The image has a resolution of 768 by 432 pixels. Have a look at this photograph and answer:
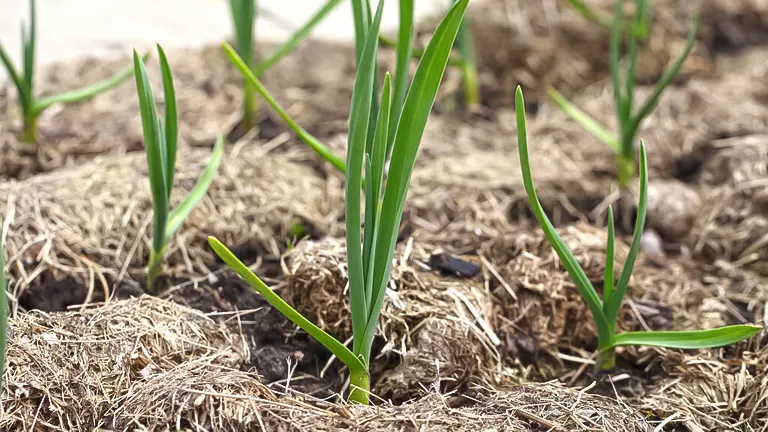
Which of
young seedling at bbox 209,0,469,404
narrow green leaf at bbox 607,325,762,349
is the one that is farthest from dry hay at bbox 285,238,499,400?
narrow green leaf at bbox 607,325,762,349

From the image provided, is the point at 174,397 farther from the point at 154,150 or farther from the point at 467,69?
the point at 467,69

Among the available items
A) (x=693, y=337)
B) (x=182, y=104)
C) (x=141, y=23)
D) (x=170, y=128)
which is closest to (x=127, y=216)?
(x=170, y=128)

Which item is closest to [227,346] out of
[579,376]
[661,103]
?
[579,376]

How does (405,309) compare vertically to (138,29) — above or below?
below

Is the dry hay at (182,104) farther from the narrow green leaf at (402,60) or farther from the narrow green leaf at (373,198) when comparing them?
the narrow green leaf at (373,198)

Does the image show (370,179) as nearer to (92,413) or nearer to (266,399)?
(266,399)

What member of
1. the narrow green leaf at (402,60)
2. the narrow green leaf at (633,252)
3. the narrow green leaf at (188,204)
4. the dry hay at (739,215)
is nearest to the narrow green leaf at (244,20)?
the narrow green leaf at (188,204)

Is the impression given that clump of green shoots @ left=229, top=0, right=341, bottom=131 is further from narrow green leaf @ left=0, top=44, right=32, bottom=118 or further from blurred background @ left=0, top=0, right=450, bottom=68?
blurred background @ left=0, top=0, right=450, bottom=68
